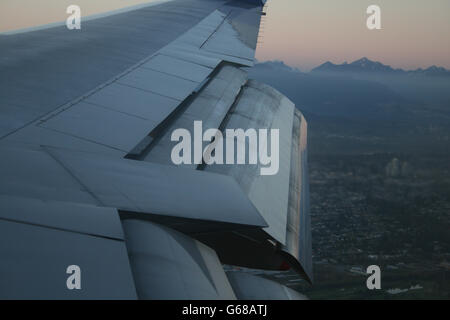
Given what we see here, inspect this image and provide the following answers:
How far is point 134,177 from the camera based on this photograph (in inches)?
121

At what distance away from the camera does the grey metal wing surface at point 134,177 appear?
6.73 ft

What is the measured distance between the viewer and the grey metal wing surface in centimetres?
205

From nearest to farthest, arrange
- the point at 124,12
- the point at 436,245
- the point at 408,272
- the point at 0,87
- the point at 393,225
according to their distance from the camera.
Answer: the point at 0,87 < the point at 124,12 < the point at 408,272 < the point at 436,245 < the point at 393,225

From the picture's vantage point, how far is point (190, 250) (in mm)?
2615

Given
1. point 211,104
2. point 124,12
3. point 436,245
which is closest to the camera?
point 211,104

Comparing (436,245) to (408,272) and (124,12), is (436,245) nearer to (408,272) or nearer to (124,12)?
(408,272)

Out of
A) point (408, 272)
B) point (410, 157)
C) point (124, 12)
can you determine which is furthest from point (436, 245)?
point (410, 157)

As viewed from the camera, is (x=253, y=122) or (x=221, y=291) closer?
(x=221, y=291)

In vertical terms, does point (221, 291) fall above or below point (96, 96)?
below
